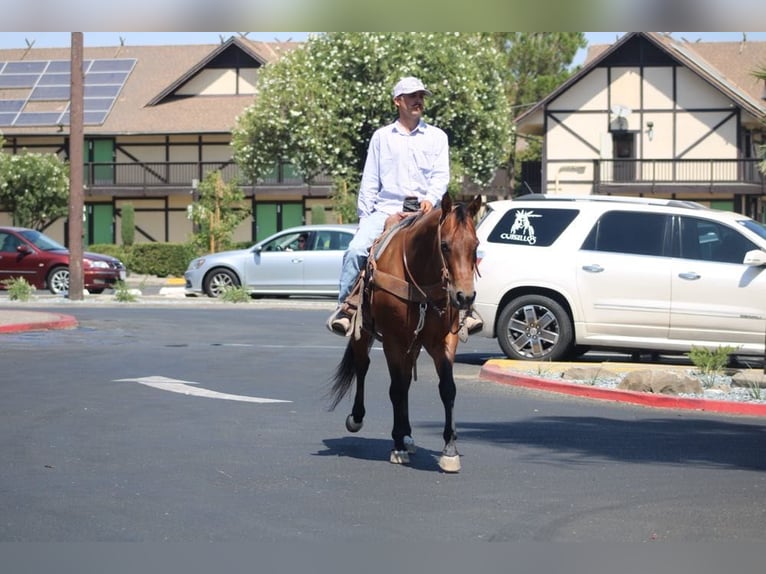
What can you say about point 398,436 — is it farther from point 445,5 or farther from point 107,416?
point 445,5

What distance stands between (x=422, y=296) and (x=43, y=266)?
25.8 m

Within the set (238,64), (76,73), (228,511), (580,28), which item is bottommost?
(228,511)

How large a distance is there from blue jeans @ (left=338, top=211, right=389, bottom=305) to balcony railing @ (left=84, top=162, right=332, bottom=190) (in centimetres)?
5003

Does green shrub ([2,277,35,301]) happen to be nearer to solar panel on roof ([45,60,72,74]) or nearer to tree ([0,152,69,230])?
tree ([0,152,69,230])

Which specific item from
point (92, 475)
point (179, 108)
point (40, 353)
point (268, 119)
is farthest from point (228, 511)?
point (179, 108)

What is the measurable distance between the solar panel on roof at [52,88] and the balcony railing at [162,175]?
2245 mm

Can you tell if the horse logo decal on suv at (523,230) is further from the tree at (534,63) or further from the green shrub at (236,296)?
the tree at (534,63)

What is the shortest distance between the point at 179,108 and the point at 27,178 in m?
11.1

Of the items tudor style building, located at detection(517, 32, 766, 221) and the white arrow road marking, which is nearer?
the white arrow road marking

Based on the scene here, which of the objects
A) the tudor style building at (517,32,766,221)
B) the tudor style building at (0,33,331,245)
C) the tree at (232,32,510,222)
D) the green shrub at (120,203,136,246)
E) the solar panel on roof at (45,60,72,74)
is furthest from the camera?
the solar panel on roof at (45,60,72,74)

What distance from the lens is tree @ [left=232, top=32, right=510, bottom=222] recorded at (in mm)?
48750

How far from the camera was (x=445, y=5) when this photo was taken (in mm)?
4293

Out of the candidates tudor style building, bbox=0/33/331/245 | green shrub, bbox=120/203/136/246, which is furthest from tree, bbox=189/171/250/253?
tudor style building, bbox=0/33/331/245

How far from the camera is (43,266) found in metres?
33.4
